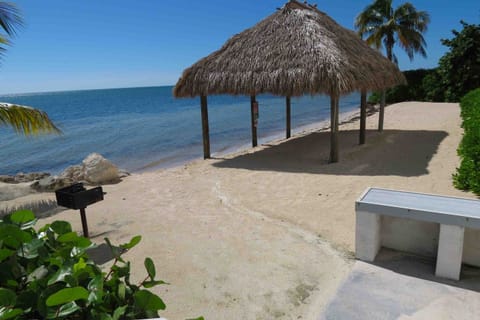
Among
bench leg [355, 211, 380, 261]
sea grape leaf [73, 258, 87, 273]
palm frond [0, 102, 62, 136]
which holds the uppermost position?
palm frond [0, 102, 62, 136]

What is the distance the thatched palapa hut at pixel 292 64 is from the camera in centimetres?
711

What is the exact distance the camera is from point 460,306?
102 inches

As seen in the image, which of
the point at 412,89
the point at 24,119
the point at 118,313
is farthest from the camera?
the point at 412,89

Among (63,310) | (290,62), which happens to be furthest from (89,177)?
(63,310)

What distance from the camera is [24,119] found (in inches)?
198

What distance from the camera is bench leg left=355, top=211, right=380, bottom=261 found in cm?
324

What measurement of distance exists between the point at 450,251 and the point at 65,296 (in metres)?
3.13

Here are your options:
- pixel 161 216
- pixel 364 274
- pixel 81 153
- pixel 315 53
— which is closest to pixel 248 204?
pixel 161 216

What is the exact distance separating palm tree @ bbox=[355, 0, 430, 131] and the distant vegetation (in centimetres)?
215

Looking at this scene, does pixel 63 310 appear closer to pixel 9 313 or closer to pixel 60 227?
pixel 9 313

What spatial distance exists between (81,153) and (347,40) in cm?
1308

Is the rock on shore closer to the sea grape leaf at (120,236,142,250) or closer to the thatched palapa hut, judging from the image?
the thatched palapa hut

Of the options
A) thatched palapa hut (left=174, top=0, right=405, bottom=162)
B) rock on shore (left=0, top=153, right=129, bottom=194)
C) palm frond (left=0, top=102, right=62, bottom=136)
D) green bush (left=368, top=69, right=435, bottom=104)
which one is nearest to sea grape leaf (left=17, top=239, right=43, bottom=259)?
palm frond (left=0, top=102, right=62, bottom=136)

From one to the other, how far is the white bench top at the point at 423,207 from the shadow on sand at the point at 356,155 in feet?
10.9
